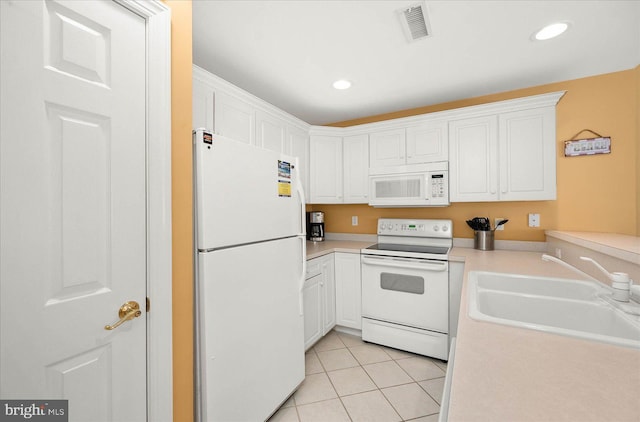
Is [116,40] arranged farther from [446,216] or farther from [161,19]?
[446,216]

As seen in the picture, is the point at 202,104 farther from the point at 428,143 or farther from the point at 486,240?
the point at 486,240

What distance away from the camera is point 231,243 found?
55.1 inches

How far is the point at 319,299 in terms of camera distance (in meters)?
2.56

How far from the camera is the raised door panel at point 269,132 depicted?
2.39 m

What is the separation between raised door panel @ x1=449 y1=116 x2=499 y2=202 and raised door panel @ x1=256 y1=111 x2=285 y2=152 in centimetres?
169

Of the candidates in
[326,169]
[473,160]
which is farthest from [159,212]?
[473,160]

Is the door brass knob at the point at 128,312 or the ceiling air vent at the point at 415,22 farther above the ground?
the ceiling air vent at the point at 415,22

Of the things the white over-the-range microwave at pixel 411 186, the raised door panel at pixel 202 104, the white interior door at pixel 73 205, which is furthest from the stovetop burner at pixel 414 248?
the white interior door at pixel 73 205

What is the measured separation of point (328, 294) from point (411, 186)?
1.41m

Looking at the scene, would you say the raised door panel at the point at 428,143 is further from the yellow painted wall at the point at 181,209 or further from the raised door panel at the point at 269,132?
the yellow painted wall at the point at 181,209

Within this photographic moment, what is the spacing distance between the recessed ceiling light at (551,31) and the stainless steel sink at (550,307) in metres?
1.54

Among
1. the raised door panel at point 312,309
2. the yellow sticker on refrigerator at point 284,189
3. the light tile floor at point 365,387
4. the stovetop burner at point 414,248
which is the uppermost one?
the yellow sticker on refrigerator at point 284,189

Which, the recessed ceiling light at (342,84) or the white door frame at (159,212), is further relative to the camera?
the recessed ceiling light at (342,84)

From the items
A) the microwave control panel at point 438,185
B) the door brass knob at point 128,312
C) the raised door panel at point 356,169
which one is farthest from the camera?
the raised door panel at point 356,169
